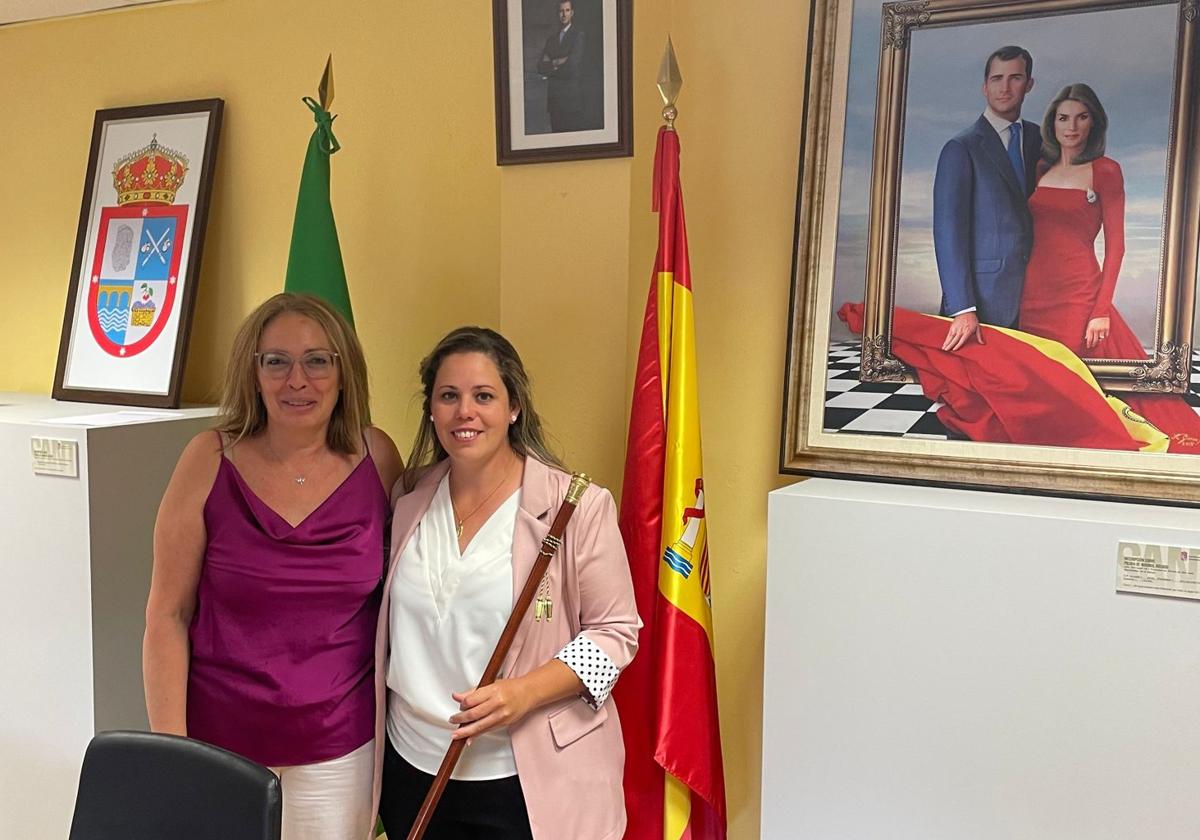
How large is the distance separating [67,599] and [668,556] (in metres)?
1.46

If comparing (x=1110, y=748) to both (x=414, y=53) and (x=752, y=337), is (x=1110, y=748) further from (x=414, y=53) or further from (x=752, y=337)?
(x=414, y=53)

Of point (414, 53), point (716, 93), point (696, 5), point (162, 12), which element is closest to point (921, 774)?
point (716, 93)

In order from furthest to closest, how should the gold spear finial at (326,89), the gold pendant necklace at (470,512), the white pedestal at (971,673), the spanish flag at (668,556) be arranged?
the gold spear finial at (326,89) < the spanish flag at (668,556) < the gold pendant necklace at (470,512) < the white pedestal at (971,673)

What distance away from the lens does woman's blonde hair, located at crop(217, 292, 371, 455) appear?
1795mm

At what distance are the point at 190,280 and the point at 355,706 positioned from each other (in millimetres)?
1521

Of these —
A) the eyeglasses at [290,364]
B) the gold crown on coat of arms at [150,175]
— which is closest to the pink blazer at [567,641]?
the eyeglasses at [290,364]

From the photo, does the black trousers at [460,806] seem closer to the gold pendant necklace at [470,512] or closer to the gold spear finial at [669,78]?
the gold pendant necklace at [470,512]

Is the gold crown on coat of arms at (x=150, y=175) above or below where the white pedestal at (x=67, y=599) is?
above

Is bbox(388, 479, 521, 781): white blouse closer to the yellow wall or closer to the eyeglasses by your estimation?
the eyeglasses

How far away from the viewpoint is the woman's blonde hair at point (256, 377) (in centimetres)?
179

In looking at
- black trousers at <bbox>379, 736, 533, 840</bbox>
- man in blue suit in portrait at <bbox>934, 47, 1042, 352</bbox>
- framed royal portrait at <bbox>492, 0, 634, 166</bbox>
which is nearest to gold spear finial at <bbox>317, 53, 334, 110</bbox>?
framed royal portrait at <bbox>492, 0, 634, 166</bbox>

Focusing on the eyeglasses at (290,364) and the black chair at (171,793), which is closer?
the black chair at (171,793)

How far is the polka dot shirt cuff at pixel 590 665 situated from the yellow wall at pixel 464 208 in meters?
0.57

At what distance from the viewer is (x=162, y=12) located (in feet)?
9.63
